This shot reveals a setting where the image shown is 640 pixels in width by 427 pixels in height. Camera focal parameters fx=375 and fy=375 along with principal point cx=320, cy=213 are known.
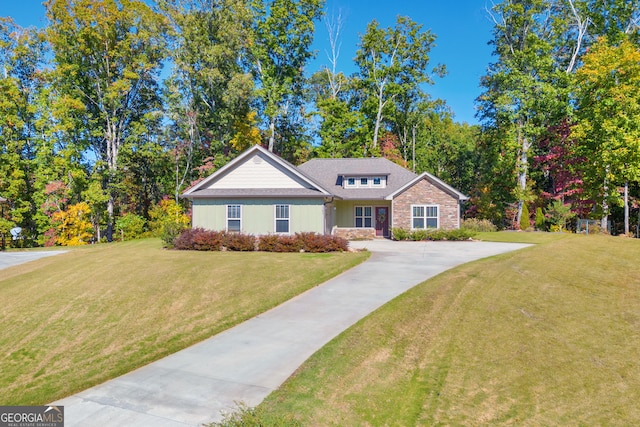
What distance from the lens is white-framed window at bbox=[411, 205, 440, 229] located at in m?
26.6

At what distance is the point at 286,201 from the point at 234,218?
11.4ft

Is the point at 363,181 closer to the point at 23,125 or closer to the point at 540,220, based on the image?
the point at 540,220

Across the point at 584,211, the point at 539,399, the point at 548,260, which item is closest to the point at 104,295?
the point at 539,399

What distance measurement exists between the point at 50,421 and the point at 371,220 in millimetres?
24969

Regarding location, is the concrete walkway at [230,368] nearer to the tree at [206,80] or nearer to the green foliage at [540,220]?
the green foliage at [540,220]

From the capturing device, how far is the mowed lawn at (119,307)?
763 cm

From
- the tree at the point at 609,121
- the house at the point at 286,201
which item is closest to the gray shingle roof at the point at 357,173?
the house at the point at 286,201

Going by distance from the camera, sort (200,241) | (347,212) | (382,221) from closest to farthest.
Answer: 1. (200,241)
2. (382,221)
3. (347,212)

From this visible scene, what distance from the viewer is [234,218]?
23.4 metres

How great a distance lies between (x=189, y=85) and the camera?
35375 mm

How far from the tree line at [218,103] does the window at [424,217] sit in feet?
37.4

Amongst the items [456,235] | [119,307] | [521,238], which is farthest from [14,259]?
[521,238]

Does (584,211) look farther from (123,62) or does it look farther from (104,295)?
(123,62)

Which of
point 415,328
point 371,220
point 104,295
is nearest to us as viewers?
point 415,328
